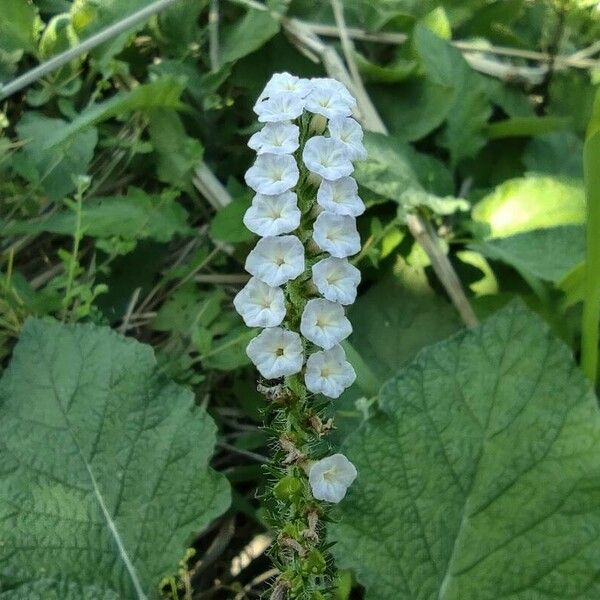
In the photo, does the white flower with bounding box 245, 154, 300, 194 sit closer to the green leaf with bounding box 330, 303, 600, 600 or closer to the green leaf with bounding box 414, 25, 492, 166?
the green leaf with bounding box 330, 303, 600, 600

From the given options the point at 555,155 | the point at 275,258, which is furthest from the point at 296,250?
the point at 555,155

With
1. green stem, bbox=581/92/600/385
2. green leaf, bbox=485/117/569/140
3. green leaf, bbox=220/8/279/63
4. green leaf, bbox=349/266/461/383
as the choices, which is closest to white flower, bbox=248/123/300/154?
green stem, bbox=581/92/600/385

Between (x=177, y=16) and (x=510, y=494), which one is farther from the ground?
(x=177, y=16)

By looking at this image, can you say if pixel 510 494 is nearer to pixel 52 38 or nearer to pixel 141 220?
pixel 141 220

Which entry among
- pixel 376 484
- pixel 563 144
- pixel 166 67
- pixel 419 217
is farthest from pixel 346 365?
pixel 563 144

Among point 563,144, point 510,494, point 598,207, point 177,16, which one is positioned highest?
point 177,16

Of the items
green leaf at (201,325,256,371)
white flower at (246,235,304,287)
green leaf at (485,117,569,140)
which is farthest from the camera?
green leaf at (485,117,569,140)
